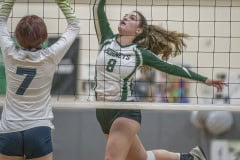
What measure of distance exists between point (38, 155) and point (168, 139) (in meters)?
4.06

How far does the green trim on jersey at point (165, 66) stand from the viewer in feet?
17.8

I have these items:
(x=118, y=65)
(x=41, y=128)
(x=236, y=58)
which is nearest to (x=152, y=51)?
(x=118, y=65)

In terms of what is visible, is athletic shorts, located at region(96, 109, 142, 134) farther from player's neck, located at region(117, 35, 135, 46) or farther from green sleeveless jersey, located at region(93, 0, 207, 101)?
player's neck, located at region(117, 35, 135, 46)

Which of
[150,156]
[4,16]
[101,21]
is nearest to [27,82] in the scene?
[4,16]

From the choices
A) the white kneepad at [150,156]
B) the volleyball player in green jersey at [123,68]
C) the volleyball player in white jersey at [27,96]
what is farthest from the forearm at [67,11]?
the white kneepad at [150,156]

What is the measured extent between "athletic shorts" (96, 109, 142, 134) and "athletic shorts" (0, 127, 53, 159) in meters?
0.97

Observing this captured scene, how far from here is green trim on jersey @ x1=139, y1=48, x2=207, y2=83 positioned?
214 inches

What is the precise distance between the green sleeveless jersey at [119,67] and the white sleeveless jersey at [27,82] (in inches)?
38.5

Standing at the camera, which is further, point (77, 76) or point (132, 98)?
point (77, 76)

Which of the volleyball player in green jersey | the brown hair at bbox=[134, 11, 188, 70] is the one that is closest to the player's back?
the volleyball player in green jersey

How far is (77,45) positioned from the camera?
9133mm

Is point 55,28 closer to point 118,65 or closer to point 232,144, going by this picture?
point 232,144

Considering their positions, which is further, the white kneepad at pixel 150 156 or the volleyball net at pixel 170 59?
the volleyball net at pixel 170 59

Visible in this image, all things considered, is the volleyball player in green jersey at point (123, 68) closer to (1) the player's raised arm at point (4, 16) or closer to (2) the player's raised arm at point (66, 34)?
(2) the player's raised arm at point (66, 34)
